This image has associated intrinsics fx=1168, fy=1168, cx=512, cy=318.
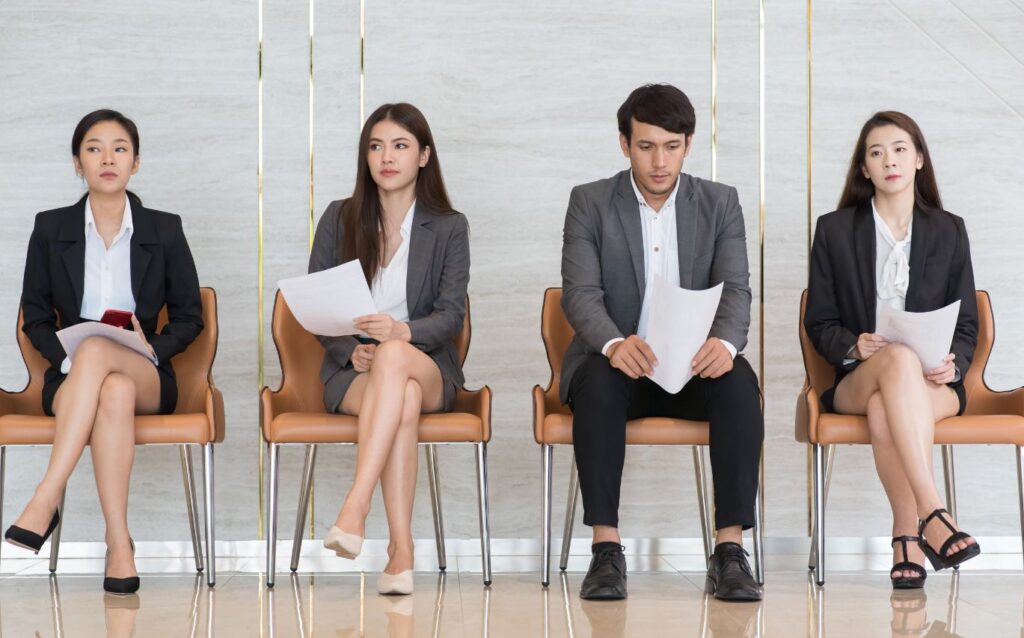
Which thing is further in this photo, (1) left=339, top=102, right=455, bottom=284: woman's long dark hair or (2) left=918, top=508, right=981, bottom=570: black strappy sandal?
(1) left=339, top=102, right=455, bottom=284: woman's long dark hair

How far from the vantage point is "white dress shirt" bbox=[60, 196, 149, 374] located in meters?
3.56

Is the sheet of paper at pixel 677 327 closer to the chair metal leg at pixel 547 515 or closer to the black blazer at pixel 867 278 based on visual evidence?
the chair metal leg at pixel 547 515

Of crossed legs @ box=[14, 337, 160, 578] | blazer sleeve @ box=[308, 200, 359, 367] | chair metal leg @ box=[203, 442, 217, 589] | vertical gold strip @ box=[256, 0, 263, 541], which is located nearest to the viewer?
crossed legs @ box=[14, 337, 160, 578]

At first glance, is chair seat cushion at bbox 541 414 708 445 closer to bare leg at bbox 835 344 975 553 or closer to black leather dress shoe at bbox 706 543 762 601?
black leather dress shoe at bbox 706 543 762 601

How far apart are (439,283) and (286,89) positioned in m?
1.11

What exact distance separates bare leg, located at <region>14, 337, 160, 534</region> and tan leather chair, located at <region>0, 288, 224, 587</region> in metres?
0.12

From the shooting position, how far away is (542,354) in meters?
4.24

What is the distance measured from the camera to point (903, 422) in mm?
3139

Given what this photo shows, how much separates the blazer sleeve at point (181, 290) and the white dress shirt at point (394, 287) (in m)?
0.56

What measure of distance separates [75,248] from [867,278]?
7.88ft

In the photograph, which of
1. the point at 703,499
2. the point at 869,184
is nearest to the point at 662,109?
the point at 869,184

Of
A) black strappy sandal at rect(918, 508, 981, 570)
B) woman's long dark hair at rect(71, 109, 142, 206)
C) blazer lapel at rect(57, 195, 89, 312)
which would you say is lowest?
black strappy sandal at rect(918, 508, 981, 570)

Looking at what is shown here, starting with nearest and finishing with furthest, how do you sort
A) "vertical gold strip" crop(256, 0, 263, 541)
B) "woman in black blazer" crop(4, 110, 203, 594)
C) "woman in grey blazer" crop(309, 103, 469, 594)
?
"woman in grey blazer" crop(309, 103, 469, 594) < "woman in black blazer" crop(4, 110, 203, 594) < "vertical gold strip" crop(256, 0, 263, 541)

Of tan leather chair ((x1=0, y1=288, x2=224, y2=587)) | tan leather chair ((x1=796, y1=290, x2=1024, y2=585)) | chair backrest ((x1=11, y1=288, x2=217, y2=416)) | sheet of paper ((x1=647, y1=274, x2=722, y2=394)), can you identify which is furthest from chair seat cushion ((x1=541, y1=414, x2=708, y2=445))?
chair backrest ((x1=11, y1=288, x2=217, y2=416))
